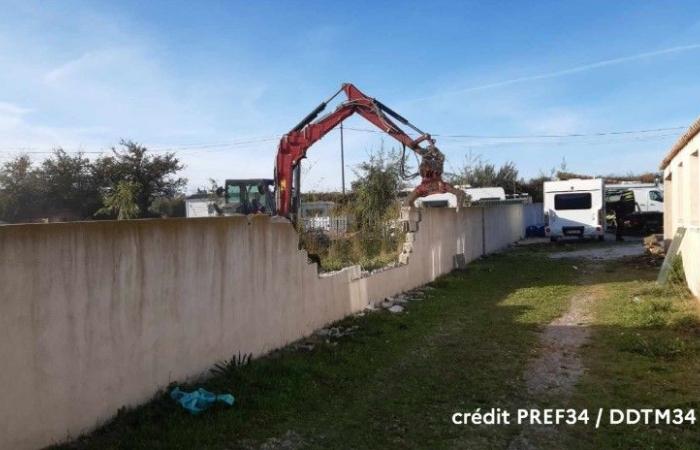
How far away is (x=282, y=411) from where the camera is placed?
5320 mm

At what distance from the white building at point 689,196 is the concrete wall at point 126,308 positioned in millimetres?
7531

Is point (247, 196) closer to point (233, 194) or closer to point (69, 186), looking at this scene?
point (233, 194)

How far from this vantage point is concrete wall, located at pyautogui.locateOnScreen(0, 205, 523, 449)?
4.05 meters

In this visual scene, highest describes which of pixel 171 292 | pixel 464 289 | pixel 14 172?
pixel 14 172

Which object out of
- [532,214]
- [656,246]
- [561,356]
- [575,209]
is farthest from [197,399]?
[532,214]

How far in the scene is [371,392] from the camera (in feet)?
19.6

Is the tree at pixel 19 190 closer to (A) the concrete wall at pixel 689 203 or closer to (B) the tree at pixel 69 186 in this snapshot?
(B) the tree at pixel 69 186

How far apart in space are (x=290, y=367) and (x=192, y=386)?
1.12 m

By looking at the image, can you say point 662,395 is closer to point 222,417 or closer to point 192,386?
point 222,417

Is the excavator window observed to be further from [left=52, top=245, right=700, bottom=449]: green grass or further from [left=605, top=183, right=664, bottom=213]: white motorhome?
[left=605, top=183, right=664, bottom=213]: white motorhome

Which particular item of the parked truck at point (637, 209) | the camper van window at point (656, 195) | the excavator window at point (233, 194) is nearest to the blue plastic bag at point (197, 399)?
the excavator window at point (233, 194)

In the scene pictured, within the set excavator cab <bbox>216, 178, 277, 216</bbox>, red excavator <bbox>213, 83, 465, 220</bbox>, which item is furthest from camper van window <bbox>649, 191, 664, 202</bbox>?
excavator cab <bbox>216, 178, 277, 216</bbox>

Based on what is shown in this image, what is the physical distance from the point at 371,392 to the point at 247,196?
15398 millimetres

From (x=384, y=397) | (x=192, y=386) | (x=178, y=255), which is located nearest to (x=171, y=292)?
(x=178, y=255)
